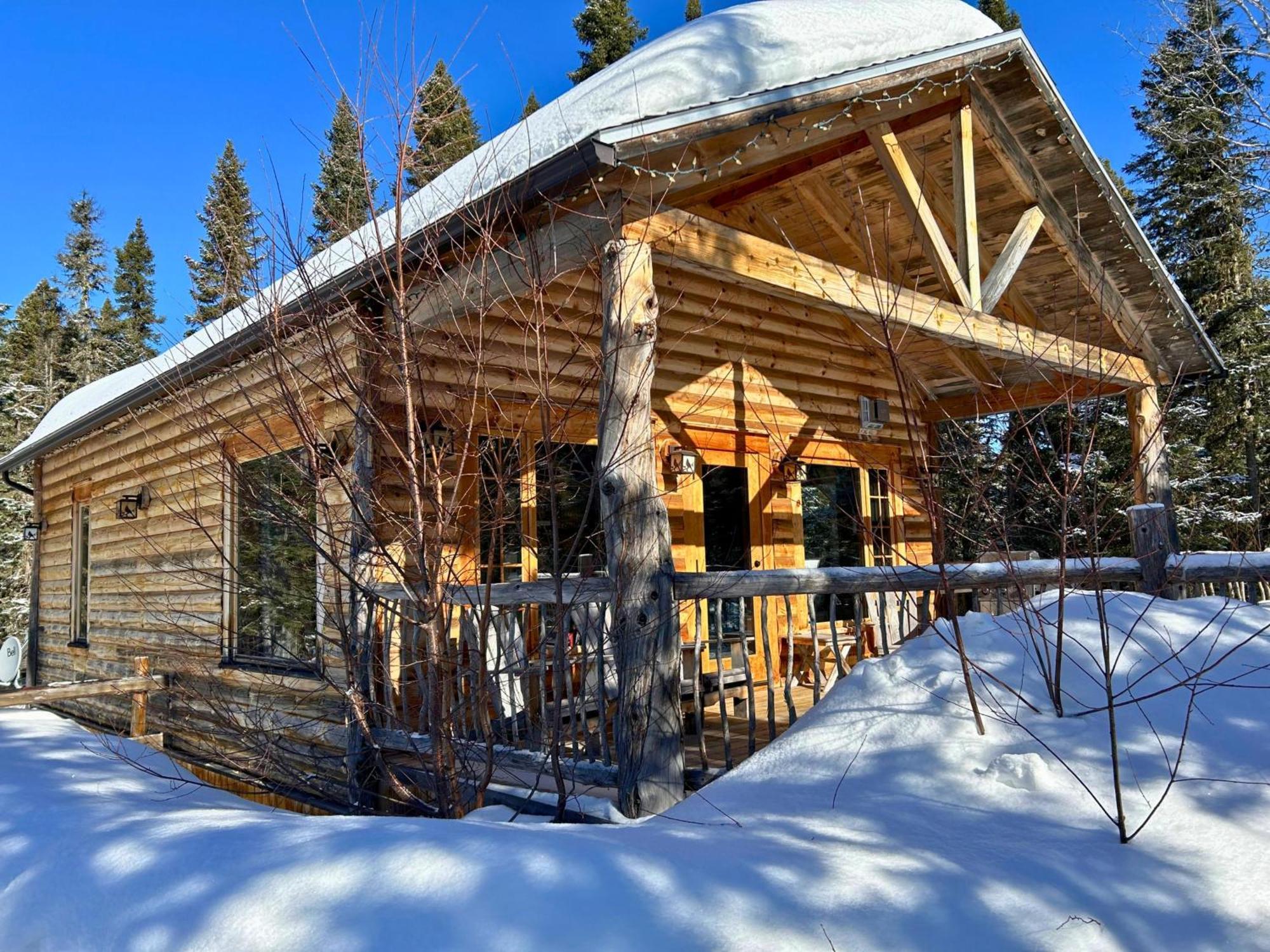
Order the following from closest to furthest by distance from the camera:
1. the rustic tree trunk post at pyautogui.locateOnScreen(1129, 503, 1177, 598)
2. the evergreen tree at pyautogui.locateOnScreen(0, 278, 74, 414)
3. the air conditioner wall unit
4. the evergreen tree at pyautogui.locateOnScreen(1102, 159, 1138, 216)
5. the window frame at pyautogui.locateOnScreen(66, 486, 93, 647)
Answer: the rustic tree trunk post at pyautogui.locateOnScreen(1129, 503, 1177, 598)
the air conditioner wall unit
the window frame at pyautogui.locateOnScreen(66, 486, 93, 647)
the evergreen tree at pyautogui.locateOnScreen(1102, 159, 1138, 216)
the evergreen tree at pyautogui.locateOnScreen(0, 278, 74, 414)

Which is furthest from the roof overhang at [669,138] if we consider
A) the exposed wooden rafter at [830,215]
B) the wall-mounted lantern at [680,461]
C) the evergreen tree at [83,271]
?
the evergreen tree at [83,271]

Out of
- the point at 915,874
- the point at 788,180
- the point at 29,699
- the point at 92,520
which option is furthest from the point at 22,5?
the point at 915,874

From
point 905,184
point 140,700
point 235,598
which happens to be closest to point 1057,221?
point 905,184

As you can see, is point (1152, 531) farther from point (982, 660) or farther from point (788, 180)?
point (788, 180)

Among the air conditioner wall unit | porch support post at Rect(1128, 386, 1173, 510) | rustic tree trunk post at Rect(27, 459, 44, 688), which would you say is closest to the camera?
porch support post at Rect(1128, 386, 1173, 510)

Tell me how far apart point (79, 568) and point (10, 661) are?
1726 millimetres

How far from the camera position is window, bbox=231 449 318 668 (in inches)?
146

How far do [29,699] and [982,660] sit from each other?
7.72 m

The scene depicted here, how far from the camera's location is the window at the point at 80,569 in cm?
1027

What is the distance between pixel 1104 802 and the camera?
9.09ft

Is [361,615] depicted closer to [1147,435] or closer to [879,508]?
[879,508]

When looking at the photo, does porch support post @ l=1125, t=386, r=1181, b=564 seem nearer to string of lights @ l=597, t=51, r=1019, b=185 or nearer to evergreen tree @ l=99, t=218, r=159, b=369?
string of lights @ l=597, t=51, r=1019, b=185

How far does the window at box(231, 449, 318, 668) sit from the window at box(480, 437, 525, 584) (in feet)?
2.37

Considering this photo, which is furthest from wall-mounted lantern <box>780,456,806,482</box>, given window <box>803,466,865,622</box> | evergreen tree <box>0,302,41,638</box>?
evergreen tree <box>0,302,41,638</box>
